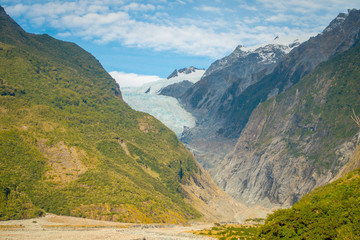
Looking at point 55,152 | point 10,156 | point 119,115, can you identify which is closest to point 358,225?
point 10,156

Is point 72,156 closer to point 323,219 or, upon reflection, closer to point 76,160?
point 76,160

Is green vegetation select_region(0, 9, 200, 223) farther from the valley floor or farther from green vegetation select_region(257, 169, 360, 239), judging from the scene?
green vegetation select_region(257, 169, 360, 239)

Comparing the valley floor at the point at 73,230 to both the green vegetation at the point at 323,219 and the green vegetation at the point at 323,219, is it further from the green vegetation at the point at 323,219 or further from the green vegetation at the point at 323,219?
the green vegetation at the point at 323,219

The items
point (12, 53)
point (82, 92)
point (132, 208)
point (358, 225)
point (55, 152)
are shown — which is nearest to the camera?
point (358, 225)

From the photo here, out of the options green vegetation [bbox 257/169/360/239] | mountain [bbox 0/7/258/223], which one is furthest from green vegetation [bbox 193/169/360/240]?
mountain [bbox 0/7/258/223]

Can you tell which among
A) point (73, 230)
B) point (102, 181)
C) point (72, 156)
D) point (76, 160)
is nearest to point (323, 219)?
point (73, 230)

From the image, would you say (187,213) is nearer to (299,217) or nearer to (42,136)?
(42,136)
